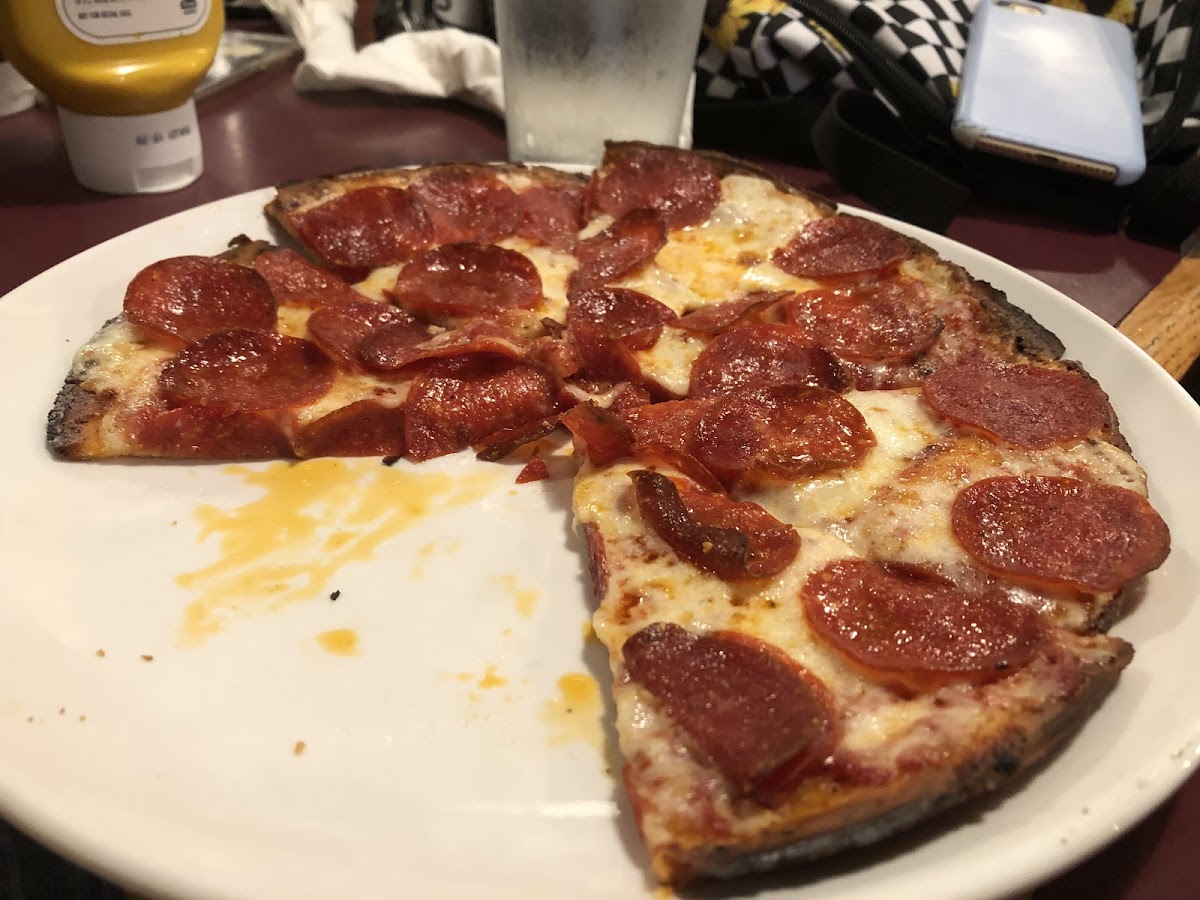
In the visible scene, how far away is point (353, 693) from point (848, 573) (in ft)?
2.09

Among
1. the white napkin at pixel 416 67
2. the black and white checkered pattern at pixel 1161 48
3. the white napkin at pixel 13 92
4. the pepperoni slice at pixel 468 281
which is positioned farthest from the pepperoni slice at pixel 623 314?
the white napkin at pixel 13 92

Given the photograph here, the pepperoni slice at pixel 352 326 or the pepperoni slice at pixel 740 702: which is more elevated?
the pepperoni slice at pixel 740 702

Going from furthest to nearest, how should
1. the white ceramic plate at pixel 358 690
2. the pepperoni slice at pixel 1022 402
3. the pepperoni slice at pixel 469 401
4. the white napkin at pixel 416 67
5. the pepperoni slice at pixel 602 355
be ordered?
1. the white napkin at pixel 416 67
2. the pepperoni slice at pixel 602 355
3. the pepperoni slice at pixel 469 401
4. the pepperoni slice at pixel 1022 402
5. the white ceramic plate at pixel 358 690

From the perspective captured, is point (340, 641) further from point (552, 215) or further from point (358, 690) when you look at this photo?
point (552, 215)

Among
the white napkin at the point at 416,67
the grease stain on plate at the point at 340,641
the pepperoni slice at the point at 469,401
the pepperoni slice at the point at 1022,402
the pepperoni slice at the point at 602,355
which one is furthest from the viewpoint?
the white napkin at the point at 416,67

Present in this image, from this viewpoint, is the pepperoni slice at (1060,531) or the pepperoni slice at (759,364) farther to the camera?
the pepperoni slice at (759,364)

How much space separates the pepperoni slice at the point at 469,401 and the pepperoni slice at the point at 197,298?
360 mm

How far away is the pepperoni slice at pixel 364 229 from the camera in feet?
6.35

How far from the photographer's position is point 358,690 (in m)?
1.13

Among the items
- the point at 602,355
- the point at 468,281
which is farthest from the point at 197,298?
the point at 602,355

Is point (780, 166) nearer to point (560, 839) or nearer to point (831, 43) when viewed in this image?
point (831, 43)

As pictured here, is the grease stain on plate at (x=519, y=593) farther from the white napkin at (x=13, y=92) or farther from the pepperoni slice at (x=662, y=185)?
the white napkin at (x=13, y=92)

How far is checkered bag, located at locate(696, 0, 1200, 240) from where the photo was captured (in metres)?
2.63

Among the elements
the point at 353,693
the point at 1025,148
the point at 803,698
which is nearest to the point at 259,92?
the point at 1025,148
